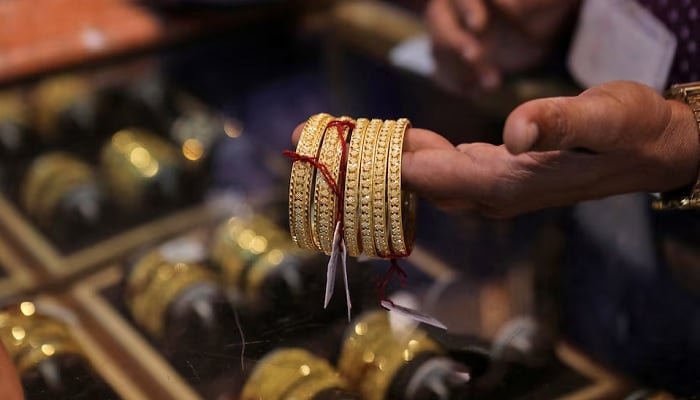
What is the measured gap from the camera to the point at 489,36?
2.64ft

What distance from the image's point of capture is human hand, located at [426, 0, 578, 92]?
760mm

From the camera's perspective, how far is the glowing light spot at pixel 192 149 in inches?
37.9

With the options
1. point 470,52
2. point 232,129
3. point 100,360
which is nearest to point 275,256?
point 100,360

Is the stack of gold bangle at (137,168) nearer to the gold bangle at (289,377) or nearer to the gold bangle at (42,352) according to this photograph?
the gold bangle at (42,352)

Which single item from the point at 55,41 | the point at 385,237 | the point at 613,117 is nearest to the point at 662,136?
the point at 613,117

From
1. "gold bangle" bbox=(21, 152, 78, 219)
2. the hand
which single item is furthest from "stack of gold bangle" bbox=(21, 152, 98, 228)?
the hand

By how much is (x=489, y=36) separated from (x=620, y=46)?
0.49ft

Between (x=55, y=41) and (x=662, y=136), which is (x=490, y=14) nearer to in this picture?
(x=662, y=136)

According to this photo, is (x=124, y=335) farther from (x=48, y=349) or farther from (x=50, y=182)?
(x=50, y=182)

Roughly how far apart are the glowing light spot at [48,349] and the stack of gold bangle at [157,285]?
0.07 m

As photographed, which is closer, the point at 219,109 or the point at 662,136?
the point at 662,136

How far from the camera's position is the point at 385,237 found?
0.47 meters

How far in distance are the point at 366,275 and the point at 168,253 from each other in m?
0.28

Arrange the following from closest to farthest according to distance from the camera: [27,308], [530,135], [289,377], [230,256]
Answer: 1. [530,135]
2. [289,377]
3. [27,308]
4. [230,256]
